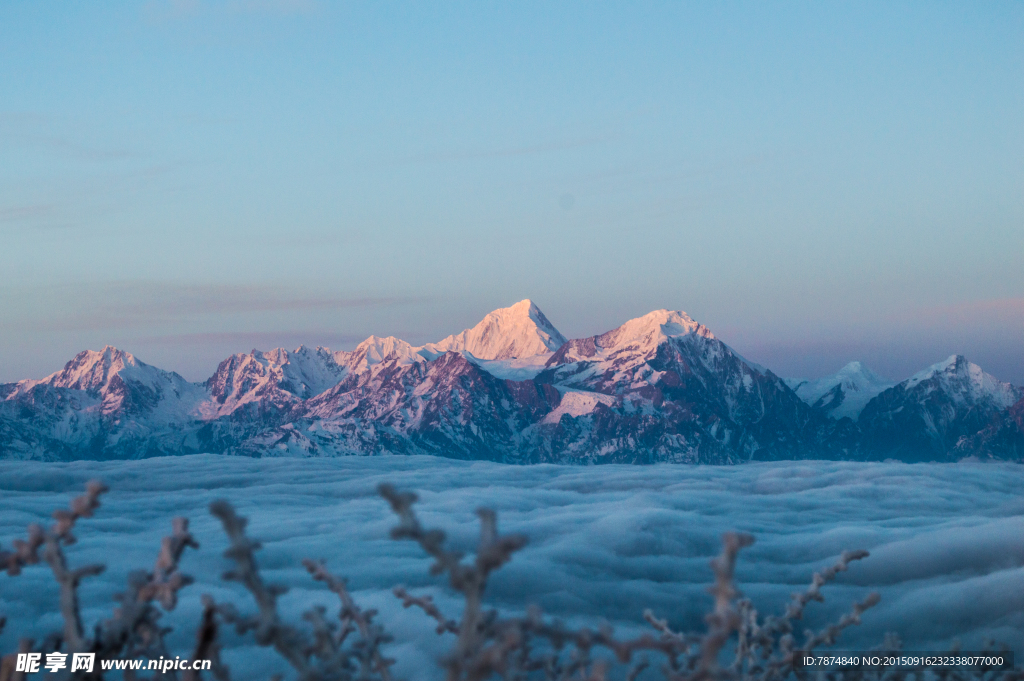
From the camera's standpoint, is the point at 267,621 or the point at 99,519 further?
the point at 99,519

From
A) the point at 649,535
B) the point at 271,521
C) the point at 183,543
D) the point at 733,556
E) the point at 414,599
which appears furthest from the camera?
the point at 271,521

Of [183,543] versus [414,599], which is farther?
[414,599]

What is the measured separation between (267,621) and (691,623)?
106m

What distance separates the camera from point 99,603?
87000 mm

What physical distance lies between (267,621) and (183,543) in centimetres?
248

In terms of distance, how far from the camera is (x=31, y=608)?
84000 mm

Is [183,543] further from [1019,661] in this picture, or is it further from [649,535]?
[649,535]

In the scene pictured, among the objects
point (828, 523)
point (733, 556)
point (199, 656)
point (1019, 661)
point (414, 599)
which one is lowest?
point (828, 523)

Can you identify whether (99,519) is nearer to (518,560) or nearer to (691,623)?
(518,560)

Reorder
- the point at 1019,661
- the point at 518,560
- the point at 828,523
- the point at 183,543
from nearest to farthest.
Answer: the point at 183,543, the point at 1019,661, the point at 518,560, the point at 828,523

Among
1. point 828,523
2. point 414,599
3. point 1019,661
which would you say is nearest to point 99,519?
point 828,523

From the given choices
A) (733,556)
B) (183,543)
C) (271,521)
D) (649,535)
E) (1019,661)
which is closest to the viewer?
(733,556)

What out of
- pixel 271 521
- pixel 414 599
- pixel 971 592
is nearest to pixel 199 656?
pixel 414 599

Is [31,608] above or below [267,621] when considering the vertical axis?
below
